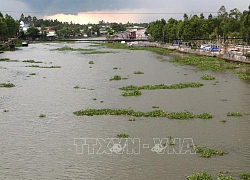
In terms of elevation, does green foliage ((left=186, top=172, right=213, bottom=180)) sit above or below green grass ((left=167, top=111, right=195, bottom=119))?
below

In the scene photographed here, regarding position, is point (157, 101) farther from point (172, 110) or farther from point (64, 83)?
point (64, 83)

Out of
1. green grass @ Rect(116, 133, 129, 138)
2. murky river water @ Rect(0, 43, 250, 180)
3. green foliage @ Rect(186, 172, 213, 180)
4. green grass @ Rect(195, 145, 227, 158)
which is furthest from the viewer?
green grass @ Rect(116, 133, 129, 138)

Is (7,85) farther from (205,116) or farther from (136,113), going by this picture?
(205,116)

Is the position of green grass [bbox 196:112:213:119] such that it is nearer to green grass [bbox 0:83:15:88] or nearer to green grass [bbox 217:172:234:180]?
green grass [bbox 217:172:234:180]

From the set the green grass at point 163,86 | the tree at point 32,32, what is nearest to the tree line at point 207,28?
the green grass at point 163,86

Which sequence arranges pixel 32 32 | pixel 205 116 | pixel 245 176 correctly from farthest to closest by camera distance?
pixel 32 32 < pixel 205 116 < pixel 245 176

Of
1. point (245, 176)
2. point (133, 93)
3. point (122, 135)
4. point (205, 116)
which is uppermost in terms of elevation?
point (133, 93)

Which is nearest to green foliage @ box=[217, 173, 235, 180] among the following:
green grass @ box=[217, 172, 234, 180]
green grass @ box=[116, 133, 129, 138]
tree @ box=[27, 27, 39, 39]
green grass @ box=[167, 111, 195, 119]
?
green grass @ box=[217, 172, 234, 180]

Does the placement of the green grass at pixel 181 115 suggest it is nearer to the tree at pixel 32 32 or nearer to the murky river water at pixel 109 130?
the murky river water at pixel 109 130

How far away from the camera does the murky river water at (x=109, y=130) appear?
16078 millimetres

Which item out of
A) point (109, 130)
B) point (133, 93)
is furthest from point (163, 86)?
point (109, 130)

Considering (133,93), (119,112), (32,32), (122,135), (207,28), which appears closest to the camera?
(122,135)

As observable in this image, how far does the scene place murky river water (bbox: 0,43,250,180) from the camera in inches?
633

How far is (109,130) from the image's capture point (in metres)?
21.8
